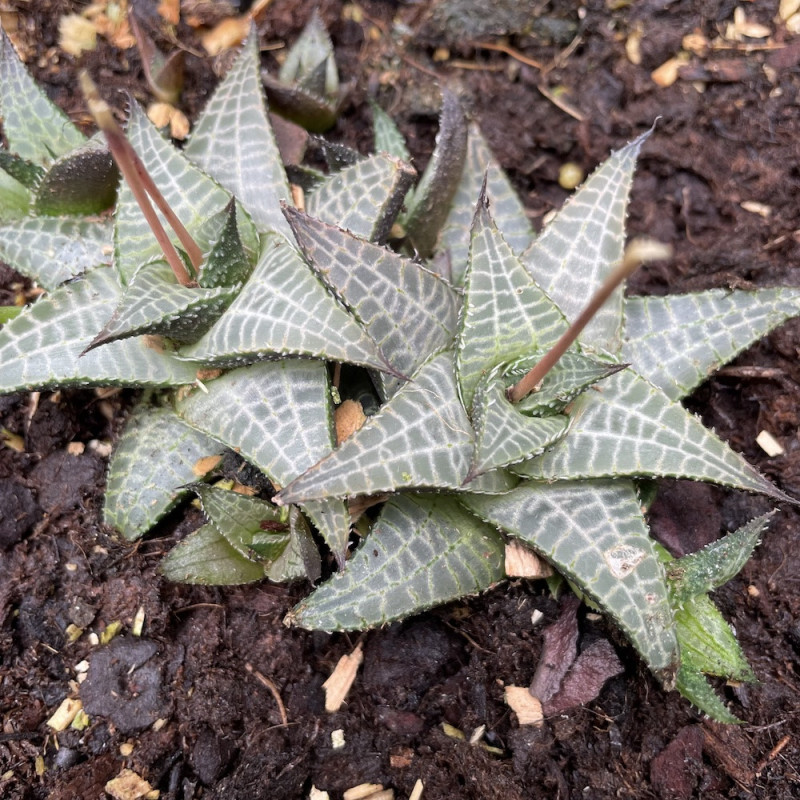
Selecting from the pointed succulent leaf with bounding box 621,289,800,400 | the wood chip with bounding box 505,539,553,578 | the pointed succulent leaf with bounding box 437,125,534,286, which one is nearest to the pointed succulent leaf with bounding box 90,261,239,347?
the pointed succulent leaf with bounding box 437,125,534,286

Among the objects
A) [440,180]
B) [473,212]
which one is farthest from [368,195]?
[473,212]

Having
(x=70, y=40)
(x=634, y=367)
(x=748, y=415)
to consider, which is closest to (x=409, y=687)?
(x=634, y=367)

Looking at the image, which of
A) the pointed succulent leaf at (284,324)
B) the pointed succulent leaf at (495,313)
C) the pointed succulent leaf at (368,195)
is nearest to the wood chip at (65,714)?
the pointed succulent leaf at (284,324)

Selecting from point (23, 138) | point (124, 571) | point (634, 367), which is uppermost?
point (23, 138)

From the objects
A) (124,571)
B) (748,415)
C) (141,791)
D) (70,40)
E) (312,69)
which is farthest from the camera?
(70,40)

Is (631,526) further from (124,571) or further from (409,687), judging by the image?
(124,571)

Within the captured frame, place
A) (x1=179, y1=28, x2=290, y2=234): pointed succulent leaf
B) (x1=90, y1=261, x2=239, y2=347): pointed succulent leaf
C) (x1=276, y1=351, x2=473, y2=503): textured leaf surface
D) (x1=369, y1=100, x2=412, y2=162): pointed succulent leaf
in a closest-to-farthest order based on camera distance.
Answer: (x1=276, y1=351, x2=473, y2=503): textured leaf surface < (x1=90, y1=261, x2=239, y2=347): pointed succulent leaf < (x1=179, y1=28, x2=290, y2=234): pointed succulent leaf < (x1=369, y1=100, x2=412, y2=162): pointed succulent leaf

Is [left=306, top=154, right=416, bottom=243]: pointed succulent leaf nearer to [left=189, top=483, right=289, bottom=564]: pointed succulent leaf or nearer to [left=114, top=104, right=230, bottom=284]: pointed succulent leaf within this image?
[left=114, top=104, right=230, bottom=284]: pointed succulent leaf
